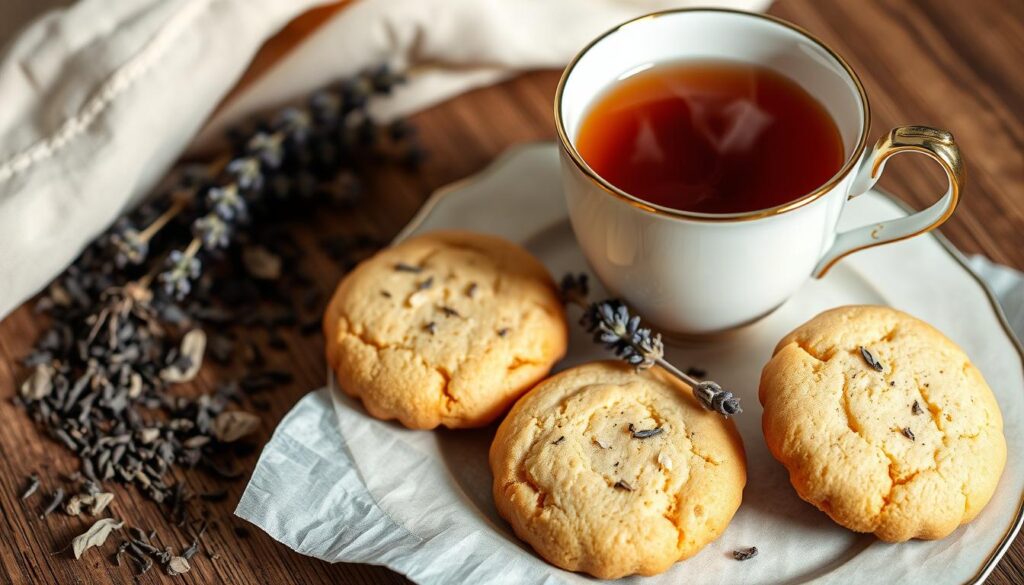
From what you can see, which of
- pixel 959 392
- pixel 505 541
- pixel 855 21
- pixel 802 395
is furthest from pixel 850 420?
→ pixel 855 21

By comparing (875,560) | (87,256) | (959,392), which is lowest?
(875,560)

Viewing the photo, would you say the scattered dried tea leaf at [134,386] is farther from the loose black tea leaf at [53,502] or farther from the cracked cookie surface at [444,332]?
the cracked cookie surface at [444,332]

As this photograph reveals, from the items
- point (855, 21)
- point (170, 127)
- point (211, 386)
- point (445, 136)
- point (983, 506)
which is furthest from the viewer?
point (855, 21)

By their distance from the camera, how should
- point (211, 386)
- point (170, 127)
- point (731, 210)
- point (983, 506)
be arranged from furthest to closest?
point (170, 127) → point (211, 386) → point (731, 210) → point (983, 506)

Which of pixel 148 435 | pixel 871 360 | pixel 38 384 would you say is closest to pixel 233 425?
pixel 148 435

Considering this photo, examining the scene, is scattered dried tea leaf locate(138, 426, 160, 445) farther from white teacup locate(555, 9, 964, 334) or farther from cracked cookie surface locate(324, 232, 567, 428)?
white teacup locate(555, 9, 964, 334)

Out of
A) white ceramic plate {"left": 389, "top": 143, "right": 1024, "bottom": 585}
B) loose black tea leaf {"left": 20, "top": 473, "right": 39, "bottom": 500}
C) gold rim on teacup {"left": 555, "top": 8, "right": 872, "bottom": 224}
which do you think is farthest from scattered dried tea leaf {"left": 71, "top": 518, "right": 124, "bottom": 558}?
gold rim on teacup {"left": 555, "top": 8, "right": 872, "bottom": 224}

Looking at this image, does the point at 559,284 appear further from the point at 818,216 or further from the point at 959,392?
the point at 959,392
